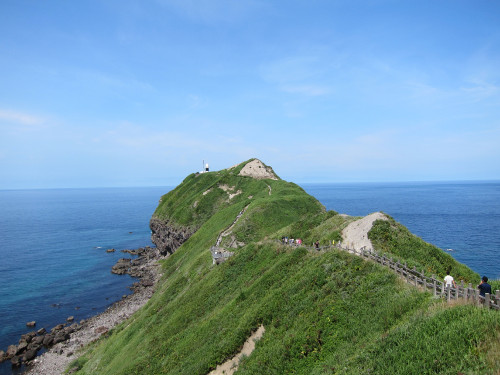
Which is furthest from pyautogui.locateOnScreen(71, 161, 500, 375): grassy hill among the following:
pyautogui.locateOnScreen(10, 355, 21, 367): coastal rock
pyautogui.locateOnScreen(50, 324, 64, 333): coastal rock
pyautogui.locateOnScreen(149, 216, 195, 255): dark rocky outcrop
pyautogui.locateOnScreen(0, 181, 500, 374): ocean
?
pyautogui.locateOnScreen(149, 216, 195, 255): dark rocky outcrop

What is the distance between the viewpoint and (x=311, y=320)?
21203mm

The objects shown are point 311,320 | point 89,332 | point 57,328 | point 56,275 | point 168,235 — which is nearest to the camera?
point 311,320

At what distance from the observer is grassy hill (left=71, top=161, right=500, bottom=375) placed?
13336 mm

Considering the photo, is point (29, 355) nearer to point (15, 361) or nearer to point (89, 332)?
point (15, 361)

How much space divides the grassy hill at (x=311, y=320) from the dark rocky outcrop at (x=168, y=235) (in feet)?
121

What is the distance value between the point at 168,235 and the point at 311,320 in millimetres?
83986

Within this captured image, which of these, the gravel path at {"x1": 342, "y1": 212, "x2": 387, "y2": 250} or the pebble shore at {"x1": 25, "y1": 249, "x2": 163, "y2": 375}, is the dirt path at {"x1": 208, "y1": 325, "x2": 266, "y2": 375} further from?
the pebble shore at {"x1": 25, "y1": 249, "x2": 163, "y2": 375}

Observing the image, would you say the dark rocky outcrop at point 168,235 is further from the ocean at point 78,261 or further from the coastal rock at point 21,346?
the coastal rock at point 21,346

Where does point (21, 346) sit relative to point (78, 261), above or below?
below

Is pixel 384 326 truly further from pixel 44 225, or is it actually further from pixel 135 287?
Result: pixel 44 225

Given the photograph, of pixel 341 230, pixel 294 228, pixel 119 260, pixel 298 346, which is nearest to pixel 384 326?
pixel 298 346

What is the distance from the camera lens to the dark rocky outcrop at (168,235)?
9100cm

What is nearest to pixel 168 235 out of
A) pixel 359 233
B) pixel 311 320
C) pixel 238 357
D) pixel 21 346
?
pixel 21 346

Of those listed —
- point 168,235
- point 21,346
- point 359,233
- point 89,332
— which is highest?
point 359,233
